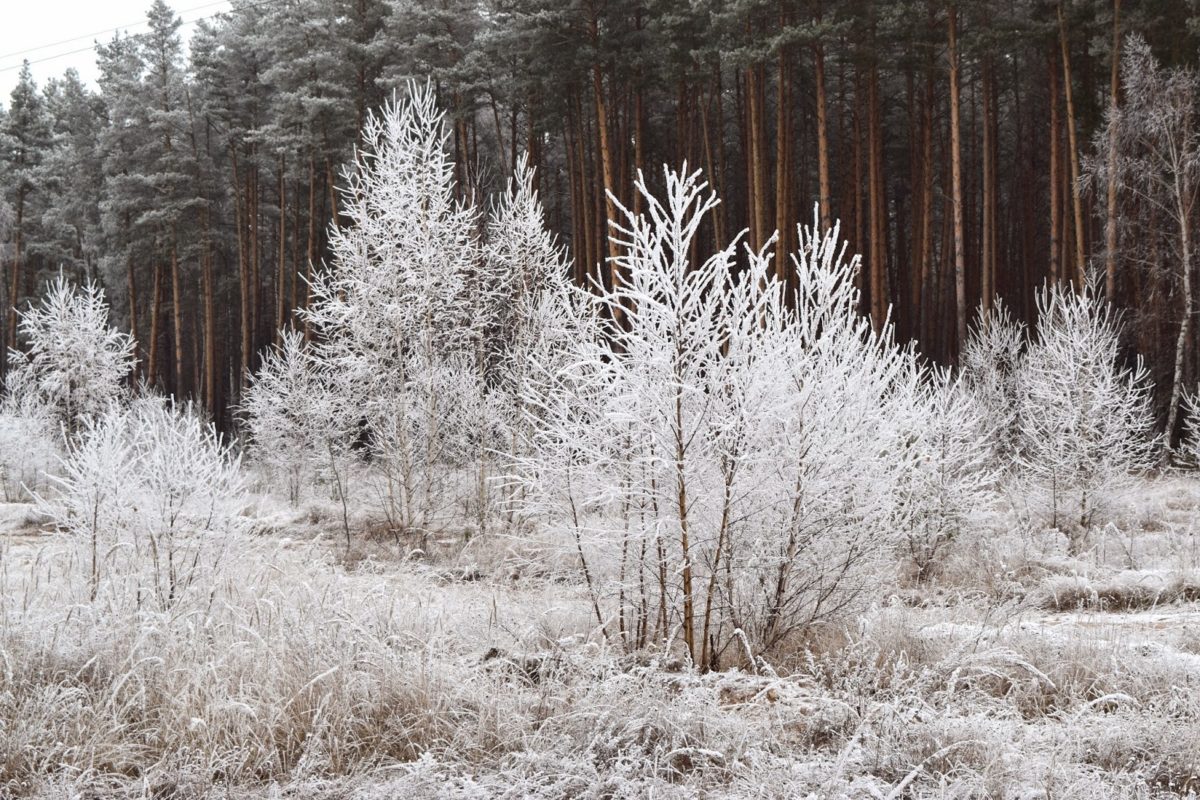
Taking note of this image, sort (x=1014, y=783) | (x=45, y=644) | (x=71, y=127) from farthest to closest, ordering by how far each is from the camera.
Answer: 1. (x=71, y=127)
2. (x=45, y=644)
3. (x=1014, y=783)

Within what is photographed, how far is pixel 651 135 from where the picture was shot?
92.0ft

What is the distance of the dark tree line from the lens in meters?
18.3

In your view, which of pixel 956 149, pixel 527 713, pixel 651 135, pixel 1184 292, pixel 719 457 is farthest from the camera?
pixel 651 135

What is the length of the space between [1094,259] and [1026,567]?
13.1 metres

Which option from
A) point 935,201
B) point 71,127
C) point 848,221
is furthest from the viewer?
point 71,127

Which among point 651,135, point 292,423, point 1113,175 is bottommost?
point 292,423

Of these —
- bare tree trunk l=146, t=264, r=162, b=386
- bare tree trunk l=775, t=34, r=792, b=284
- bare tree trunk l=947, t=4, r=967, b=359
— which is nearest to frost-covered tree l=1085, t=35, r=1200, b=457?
bare tree trunk l=947, t=4, r=967, b=359

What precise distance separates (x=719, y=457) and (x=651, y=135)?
2497 centimetres

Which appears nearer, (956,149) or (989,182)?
(956,149)

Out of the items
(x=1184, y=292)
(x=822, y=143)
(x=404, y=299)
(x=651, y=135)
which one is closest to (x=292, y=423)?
(x=404, y=299)

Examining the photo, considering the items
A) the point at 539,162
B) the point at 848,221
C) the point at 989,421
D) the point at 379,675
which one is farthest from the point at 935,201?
the point at 379,675

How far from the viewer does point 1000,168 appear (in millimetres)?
31344

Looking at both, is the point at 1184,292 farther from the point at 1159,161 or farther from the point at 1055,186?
the point at 1055,186

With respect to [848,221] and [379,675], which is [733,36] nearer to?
[848,221]
